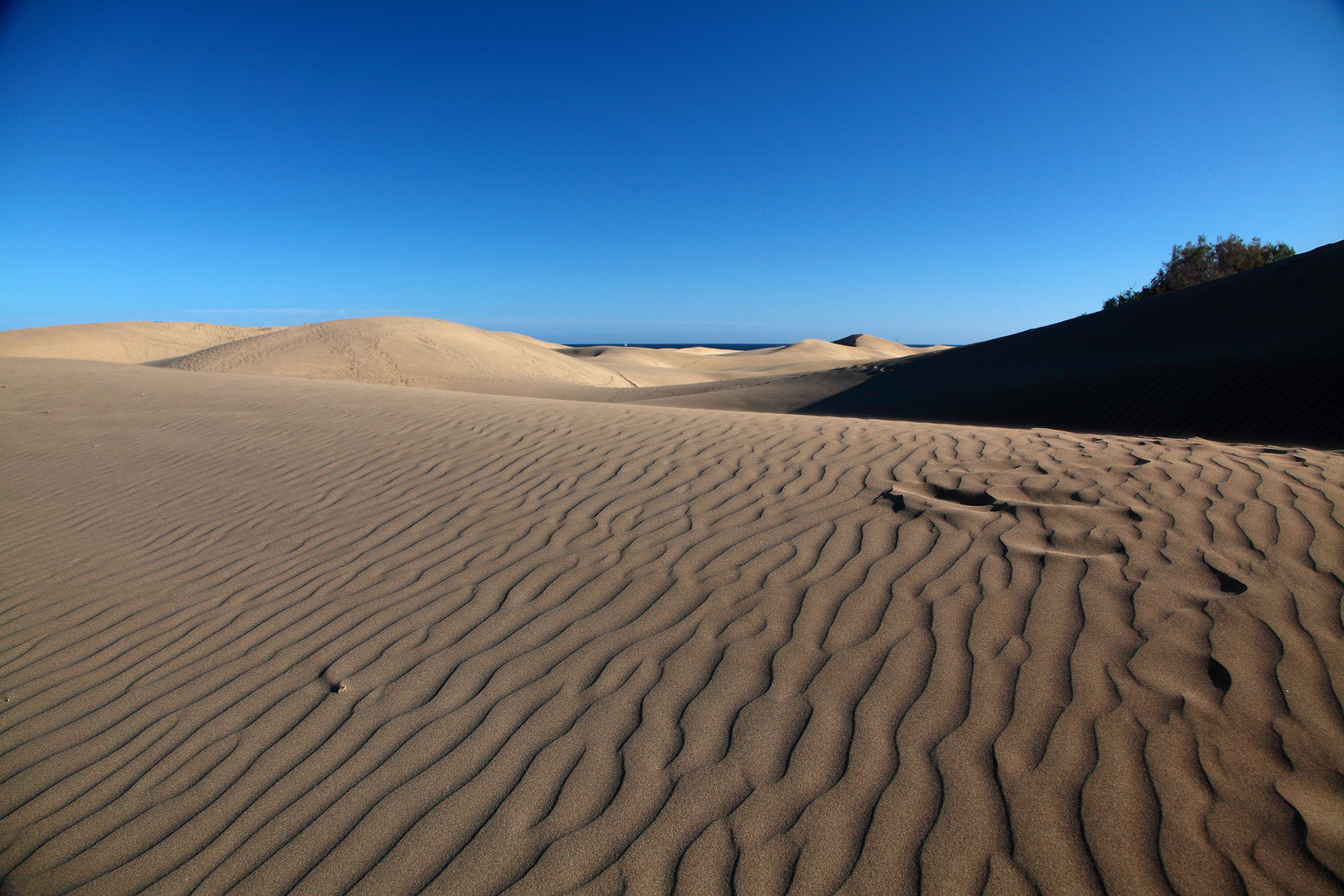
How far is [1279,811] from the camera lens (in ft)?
6.25

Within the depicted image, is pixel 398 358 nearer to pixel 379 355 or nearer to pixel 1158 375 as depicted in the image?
pixel 379 355

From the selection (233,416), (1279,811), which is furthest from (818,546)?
(233,416)

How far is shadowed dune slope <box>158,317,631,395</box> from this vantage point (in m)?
19.1

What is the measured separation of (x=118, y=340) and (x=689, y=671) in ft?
147

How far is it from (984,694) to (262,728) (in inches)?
111

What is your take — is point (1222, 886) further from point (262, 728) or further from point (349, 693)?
point (262, 728)

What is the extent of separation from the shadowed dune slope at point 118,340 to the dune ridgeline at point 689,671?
102ft

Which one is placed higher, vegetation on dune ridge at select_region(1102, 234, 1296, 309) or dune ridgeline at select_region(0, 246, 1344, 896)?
vegetation on dune ridge at select_region(1102, 234, 1296, 309)

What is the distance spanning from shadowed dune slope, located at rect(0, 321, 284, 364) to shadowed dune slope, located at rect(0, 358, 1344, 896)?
31665mm

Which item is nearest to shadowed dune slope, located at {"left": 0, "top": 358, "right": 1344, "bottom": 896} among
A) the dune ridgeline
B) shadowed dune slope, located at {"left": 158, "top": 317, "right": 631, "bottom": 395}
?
the dune ridgeline

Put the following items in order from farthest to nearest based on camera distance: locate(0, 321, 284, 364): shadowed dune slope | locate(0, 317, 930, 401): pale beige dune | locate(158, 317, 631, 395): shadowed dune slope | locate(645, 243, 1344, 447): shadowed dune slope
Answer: locate(0, 321, 284, 364): shadowed dune slope
locate(0, 317, 930, 401): pale beige dune
locate(158, 317, 631, 395): shadowed dune slope
locate(645, 243, 1344, 447): shadowed dune slope

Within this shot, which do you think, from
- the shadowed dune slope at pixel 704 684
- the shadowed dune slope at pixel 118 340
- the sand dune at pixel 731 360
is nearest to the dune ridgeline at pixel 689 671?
the shadowed dune slope at pixel 704 684

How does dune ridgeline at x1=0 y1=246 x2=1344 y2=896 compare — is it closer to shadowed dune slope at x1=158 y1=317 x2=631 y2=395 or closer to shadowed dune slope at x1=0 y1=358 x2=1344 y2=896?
shadowed dune slope at x1=0 y1=358 x2=1344 y2=896

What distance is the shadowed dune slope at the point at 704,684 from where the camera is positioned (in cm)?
195
